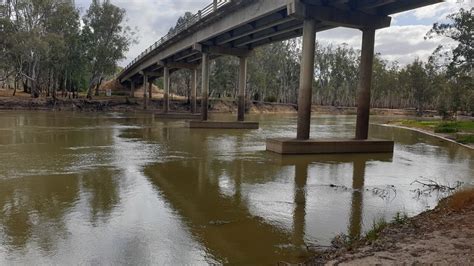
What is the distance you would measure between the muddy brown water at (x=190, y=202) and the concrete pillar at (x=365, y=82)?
11.8 ft

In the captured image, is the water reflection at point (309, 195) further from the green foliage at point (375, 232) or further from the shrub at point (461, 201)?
the shrub at point (461, 201)

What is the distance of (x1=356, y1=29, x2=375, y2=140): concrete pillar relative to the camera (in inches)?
874

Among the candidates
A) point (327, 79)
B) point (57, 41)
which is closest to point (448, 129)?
point (57, 41)

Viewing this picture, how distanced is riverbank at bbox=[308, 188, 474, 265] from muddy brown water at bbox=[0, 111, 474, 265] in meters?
0.70

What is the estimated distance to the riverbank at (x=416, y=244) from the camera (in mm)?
5473

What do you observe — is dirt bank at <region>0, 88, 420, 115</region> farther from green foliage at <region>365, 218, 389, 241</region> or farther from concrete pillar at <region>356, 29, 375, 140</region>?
green foliage at <region>365, 218, 389, 241</region>

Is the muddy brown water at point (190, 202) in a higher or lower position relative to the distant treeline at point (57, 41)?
lower

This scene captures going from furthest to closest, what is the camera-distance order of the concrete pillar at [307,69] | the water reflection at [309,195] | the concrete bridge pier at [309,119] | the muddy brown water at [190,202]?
the concrete pillar at [307,69] → the concrete bridge pier at [309,119] → the water reflection at [309,195] → the muddy brown water at [190,202]

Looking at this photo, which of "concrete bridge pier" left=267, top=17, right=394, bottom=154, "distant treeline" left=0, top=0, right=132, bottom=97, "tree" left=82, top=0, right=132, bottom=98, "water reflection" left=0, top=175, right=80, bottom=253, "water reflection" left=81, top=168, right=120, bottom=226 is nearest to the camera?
"water reflection" left=0, top=175, right=80, bottom=253

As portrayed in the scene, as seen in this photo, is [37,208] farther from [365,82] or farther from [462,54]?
[462,54]

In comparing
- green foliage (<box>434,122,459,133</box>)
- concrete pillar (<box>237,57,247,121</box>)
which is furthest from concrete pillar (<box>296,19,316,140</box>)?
green foliage (<box>434,122,459,133</box>)

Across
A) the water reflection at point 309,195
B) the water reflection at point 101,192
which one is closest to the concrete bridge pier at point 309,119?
the water reflection at point 309,195

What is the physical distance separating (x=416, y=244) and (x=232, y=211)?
13.2 feet

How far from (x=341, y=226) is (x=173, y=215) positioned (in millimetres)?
3382
